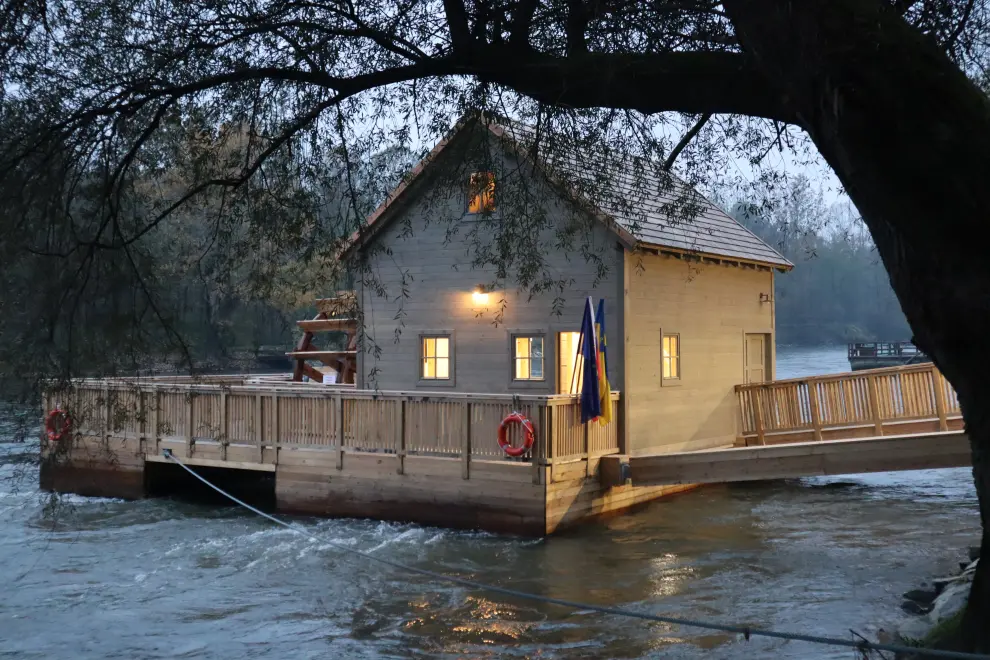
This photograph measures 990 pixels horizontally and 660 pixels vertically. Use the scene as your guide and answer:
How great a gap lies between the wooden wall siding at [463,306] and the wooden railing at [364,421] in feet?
4.23

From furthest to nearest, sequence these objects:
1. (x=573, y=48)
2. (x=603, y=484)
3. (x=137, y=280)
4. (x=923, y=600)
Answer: (x=603, y=484)
(x=923, y=600)
(x=137, y=280)
(x=573, y=48)

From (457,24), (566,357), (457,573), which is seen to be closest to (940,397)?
(566,357)

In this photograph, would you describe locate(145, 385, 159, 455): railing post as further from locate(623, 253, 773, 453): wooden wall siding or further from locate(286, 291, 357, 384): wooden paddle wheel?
A: locate(623, 253, 773, 453): wooden wall siding

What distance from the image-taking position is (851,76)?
4.49 metres

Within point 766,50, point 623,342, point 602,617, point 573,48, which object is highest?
point 573,48

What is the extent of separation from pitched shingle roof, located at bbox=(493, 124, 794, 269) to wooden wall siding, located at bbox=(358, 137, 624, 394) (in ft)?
3.44

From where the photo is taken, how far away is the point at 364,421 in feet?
50.1

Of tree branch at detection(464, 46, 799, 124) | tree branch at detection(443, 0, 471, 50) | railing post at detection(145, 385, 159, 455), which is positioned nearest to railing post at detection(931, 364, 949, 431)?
tree branch at detection(464, 46, 799, 124)

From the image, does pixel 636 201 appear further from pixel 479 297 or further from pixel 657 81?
pixel 657 81

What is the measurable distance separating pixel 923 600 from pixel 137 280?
28.4 feet

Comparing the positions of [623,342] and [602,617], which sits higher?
[623,342]

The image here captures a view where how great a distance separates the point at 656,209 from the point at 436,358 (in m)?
6.50

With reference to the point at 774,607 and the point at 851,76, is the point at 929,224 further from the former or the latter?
the point at 774,607

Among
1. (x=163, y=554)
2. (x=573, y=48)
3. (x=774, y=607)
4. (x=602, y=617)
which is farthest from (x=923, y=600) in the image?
(x=163, y=554)
